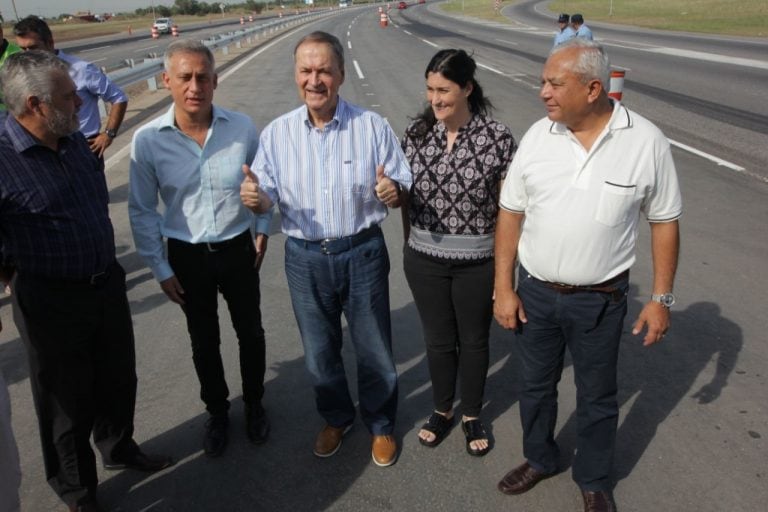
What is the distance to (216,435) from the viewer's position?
10.7 ft

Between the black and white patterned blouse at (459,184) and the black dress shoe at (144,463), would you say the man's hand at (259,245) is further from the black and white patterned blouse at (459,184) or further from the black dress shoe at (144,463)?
the black dress shoe at (144,463)

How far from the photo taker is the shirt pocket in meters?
2.32

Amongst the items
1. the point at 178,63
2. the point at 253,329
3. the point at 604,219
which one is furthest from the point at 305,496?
the point at 178,63

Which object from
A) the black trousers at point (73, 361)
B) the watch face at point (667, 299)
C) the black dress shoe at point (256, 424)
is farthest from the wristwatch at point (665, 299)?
the black trousers at point (73, 361)

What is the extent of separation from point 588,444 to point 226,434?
1.88m

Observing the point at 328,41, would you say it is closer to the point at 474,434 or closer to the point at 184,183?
the point at 184,183

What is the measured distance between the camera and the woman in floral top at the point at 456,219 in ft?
9.16

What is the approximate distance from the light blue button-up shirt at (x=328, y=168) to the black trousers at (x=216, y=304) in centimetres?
46

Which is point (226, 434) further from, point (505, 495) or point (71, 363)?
point (505, 495)

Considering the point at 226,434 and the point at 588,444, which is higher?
the point at 588,444

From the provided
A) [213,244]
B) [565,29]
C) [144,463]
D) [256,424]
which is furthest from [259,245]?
[565,29]

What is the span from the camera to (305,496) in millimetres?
2900

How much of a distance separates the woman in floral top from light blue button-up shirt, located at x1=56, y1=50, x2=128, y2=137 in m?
3.87

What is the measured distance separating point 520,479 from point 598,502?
0.36 meters
